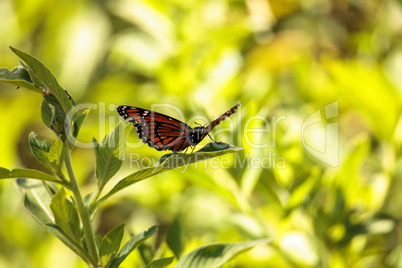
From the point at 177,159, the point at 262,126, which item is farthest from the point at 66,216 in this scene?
the point at 262,126

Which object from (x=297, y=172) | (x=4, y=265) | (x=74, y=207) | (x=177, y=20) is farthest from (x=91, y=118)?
(x=74, y=207)

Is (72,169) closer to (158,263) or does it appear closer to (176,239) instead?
(158,263)

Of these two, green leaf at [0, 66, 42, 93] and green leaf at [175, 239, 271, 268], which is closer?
green leaf at [0, 66, 42, 93]

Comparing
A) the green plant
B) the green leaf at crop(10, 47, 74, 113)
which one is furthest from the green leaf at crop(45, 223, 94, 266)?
the green leaf at crop(10, 47, 74, 113)

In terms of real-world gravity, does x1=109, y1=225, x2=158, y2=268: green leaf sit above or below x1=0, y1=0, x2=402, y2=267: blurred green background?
below

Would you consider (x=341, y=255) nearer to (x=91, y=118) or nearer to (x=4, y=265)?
(x=4, y=265)

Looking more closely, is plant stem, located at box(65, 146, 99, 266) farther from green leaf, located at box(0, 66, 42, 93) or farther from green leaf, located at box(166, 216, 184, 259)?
green leaf, located at box(166, 216, 184, 259)

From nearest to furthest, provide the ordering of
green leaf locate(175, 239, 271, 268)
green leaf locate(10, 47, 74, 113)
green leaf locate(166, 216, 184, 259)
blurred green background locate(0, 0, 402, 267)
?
green leaf locate(10, 47, 74, 113)
green leaf locate(175, 239, 271, 268)
green leaf locate(166, 216, 184, 259)
blurred green background locate(0, 0, 402, 267)
